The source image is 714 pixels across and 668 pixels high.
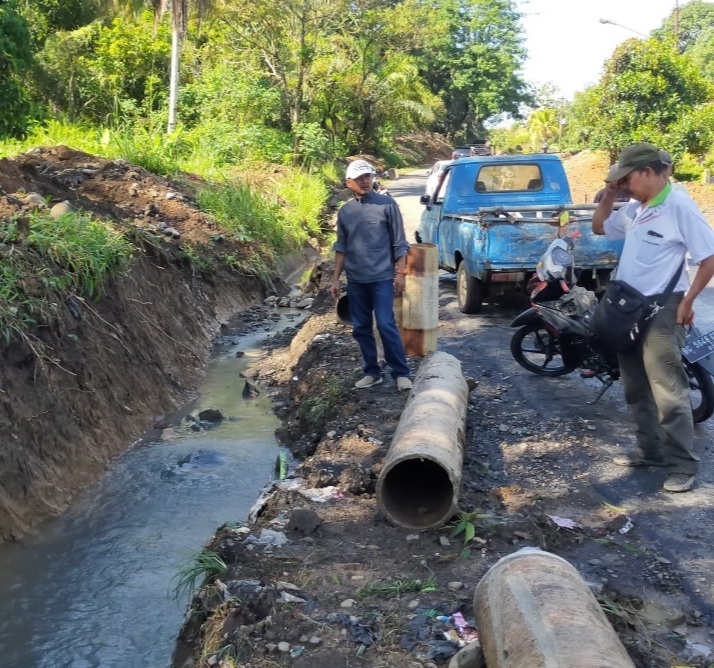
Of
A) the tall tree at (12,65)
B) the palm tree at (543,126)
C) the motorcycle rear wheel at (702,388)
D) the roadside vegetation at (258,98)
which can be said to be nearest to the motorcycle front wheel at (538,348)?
the motorcycle rear wheel at (702,388)

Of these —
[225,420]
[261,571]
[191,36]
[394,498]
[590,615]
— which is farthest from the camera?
[191,36]

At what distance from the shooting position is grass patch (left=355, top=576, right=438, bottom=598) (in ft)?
13.1

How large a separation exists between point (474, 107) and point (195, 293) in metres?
48.8

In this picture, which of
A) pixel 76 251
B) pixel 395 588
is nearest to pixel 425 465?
pixel 395 588

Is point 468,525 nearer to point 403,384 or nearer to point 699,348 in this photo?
point 699,348

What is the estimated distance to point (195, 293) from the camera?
37.8ft

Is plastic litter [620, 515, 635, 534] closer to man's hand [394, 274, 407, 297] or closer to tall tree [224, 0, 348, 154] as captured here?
man's hand [394, 274, 407, 297]

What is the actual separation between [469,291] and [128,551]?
5897 mm

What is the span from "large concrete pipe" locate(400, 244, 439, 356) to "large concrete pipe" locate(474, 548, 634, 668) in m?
4.34

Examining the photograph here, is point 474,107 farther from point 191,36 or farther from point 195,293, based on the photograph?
point 195,293

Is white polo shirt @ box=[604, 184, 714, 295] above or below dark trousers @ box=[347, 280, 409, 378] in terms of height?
above

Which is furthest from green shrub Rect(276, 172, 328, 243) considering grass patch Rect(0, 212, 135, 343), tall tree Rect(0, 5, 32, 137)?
grass patch Rect(0, 212, 135, 343)

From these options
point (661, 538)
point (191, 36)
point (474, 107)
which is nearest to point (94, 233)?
point (661, 538)

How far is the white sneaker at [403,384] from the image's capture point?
7004 millimetres
